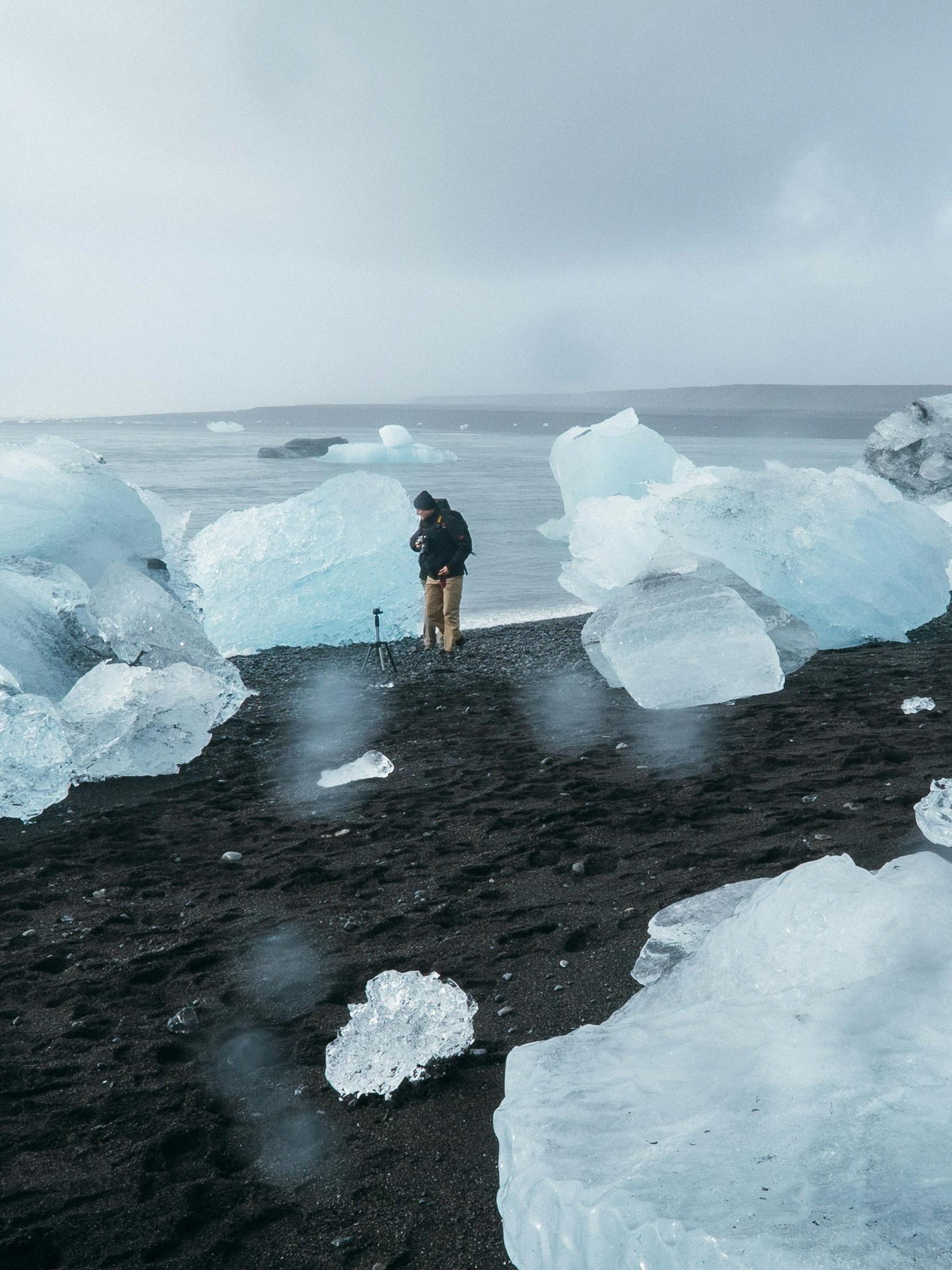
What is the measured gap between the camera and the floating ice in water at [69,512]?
9.35 meters

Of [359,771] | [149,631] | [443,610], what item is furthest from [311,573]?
[359,771]

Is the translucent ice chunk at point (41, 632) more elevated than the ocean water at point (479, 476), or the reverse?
the translucent ice chunk at point (41, 632)

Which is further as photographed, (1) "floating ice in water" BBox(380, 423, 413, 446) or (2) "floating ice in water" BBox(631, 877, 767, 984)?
(1) "floating ice in water" BBox(380, 423, 413, 446)

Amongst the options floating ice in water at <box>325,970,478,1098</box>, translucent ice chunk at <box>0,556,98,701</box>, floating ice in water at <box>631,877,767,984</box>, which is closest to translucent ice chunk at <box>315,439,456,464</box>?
translucent ice chunk at <box>0,556,98,701</box>

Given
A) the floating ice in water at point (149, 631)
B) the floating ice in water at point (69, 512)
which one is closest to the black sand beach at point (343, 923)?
the floating ice in water at point (149, 631)

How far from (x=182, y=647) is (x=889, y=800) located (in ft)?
20.0

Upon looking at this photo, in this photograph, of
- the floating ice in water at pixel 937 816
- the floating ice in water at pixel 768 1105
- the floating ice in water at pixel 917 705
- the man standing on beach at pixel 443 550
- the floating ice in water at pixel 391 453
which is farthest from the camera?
the floating ice in water at pixel 391 453

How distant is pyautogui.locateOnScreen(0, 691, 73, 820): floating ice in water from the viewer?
6320 millimetres

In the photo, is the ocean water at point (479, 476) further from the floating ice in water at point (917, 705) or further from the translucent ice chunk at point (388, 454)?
the floating ice in water at point (917, 705)

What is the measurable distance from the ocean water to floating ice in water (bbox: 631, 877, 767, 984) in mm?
8754

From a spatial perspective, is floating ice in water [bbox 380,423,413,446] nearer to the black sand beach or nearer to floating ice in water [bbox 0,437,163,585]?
floating ice in water [bbox 0,437,163,585]

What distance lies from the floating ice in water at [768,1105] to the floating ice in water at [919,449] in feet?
58.1

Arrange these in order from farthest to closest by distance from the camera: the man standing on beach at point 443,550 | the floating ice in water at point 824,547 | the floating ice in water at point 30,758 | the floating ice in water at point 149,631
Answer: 1. the floating ice in water at point 824,547
2. the man standing on beach at point 443,550
3. the floating ice in water at point 149,631
4. the floating ice in water at point 30,758

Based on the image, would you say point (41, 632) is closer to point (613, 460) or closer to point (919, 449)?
point (613, 460)
